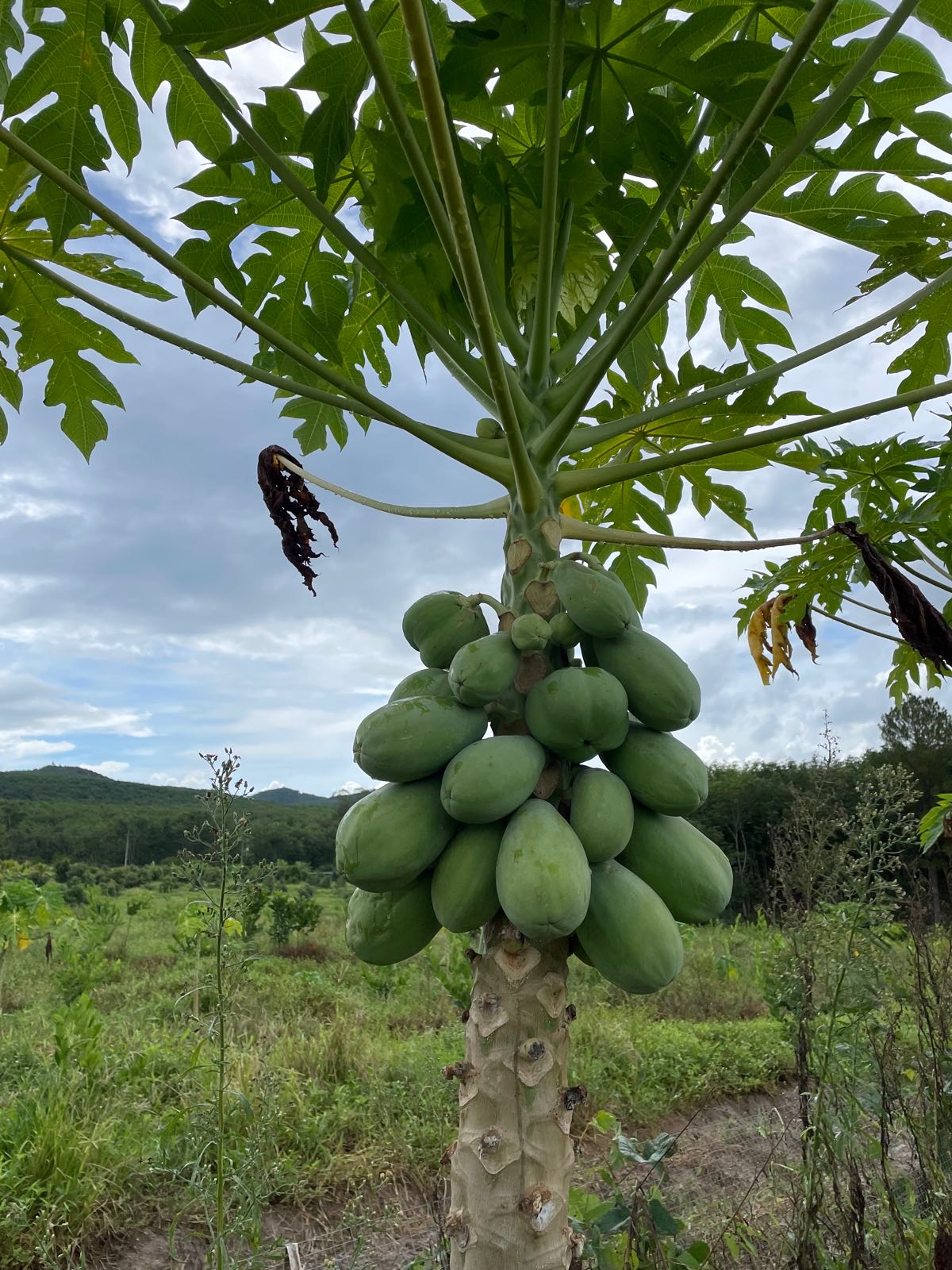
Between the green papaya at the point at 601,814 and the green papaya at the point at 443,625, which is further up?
the green papaya at the point at 443,625

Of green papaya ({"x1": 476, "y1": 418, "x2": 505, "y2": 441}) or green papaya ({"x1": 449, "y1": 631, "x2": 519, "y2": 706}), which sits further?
green papaya ({"x1": 476, "y1": 418, "x2": 505, "y2": 441})

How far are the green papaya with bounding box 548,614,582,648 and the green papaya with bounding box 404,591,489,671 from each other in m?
0.16

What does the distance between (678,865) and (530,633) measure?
429mm

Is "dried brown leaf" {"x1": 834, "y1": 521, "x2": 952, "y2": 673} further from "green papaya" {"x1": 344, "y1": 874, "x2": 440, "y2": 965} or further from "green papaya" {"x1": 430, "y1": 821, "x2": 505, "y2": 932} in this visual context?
"green papaya" {"x1": 344, "y1": 874, "x2": 440, "y2": 965}

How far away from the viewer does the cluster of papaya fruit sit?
1.24 meters

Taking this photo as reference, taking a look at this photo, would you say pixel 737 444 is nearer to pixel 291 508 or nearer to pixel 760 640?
pixel 291 508

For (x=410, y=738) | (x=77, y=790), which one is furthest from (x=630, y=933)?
(x=77, y=790)

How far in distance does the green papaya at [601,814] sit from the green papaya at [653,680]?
134 mm

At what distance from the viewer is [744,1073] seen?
21.2 feet

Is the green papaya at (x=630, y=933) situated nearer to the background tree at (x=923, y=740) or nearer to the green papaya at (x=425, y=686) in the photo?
the green papaya at (x=425, y=686)

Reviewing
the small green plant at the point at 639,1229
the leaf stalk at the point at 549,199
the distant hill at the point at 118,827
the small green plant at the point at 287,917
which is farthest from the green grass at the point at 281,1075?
the distant hill at the point at 118,827

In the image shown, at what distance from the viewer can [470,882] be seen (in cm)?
127

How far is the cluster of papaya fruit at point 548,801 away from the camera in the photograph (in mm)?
1241

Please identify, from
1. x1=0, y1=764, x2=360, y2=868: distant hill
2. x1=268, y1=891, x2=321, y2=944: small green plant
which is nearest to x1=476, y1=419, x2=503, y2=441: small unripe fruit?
x1=268, y1=891, x2=321, y2=944: small green plant
